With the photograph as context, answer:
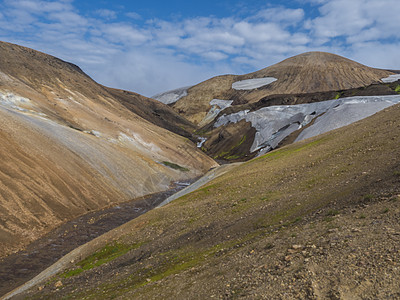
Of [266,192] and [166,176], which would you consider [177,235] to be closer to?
[266,192]

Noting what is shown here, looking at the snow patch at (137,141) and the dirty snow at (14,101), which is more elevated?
the dirty snow at (14,101)

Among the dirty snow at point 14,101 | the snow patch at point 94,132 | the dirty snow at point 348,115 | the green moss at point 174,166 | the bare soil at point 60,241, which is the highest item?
the dirty snow at point 14,101

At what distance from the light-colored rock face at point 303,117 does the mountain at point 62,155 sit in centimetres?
2268

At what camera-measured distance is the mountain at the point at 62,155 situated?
3847 cm

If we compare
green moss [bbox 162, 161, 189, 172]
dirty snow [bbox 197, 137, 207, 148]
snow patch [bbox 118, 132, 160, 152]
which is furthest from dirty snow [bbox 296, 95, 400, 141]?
dirty snow [bbox 197, 137, 207, 148]

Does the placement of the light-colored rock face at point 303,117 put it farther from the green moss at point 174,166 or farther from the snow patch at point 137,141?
the snow patch at point 137,141

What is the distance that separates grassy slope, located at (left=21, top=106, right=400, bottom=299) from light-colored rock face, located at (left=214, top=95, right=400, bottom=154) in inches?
1307

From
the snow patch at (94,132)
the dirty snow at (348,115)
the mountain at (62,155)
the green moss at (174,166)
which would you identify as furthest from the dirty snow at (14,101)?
the dirty snow at (348,115)

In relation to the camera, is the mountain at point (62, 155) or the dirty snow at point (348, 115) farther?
the dirty snow at point (348, 115)

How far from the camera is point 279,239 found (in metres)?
13.3

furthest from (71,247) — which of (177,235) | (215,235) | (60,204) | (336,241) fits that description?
(336,241)

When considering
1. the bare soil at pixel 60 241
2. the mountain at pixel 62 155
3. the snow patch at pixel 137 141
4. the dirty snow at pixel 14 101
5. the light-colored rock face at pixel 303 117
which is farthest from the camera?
the snow patch at pixel 137 141

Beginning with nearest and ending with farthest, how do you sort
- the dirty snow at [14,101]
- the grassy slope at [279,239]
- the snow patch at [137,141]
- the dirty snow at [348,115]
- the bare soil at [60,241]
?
1. the grassy slope at [279,239]
2. the bare soil at [60,241]
3. the dirty snow at [348,115]
4. the dirty snow at [14,101]
5. the snow patch at [137,141]

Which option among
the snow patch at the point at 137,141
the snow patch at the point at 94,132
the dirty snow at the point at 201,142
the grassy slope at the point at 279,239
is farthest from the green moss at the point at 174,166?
the dirty snow at the point at 201,142
